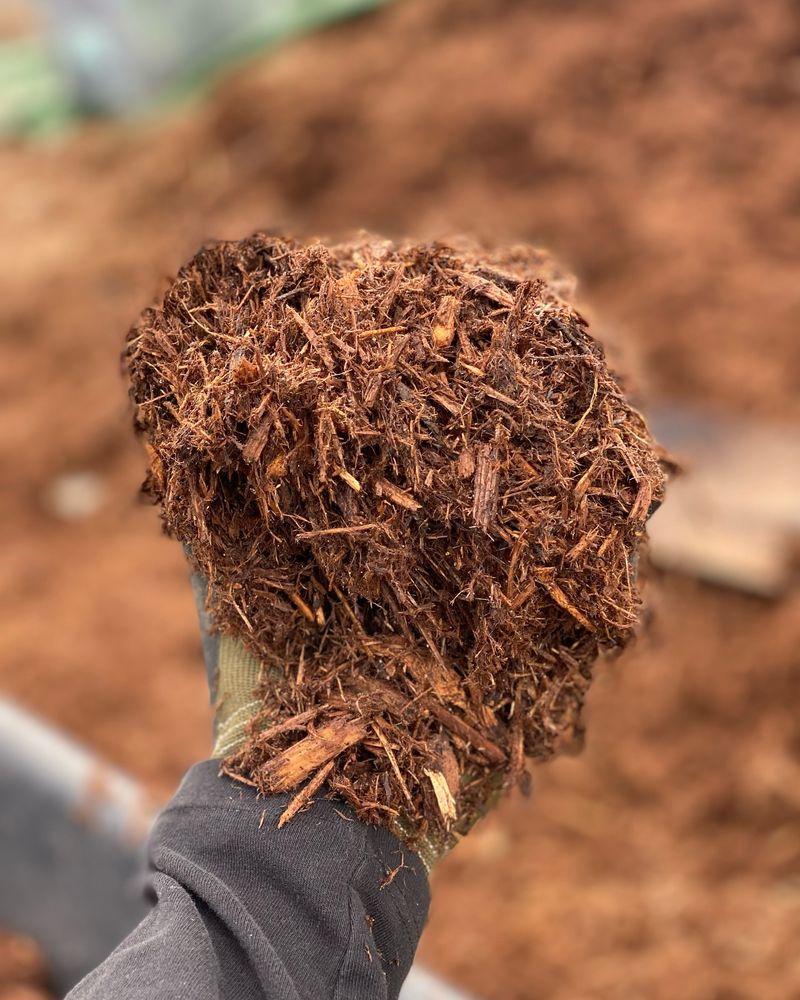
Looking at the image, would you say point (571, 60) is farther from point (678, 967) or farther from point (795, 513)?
point (678, 967)

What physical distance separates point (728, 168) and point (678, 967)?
3828mm

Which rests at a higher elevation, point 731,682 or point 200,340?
point 731,682

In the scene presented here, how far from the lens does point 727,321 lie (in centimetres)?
400

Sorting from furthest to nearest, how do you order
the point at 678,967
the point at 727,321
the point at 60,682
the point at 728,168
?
the point at 728,168
the point at 727,321
the point at 60,682
the point at 678,967

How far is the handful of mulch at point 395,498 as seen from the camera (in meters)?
1.06

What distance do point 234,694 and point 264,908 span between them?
0.99ft

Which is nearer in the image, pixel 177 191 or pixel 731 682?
pixel 731 682

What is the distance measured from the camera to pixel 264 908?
1071mm

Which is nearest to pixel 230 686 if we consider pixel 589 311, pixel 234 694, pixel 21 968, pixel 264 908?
pixel 234 694

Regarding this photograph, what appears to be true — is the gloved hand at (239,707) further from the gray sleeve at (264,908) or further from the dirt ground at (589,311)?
the dirt ground at (589,311)

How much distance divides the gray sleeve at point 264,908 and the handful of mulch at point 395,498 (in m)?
0.05

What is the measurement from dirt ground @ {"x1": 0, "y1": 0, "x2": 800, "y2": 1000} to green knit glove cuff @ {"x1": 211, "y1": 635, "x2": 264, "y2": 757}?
2.05 feet

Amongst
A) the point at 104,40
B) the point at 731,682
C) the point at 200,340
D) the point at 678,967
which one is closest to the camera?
the point at 200,340

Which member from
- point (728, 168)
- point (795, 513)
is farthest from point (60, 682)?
point (728, 168)
